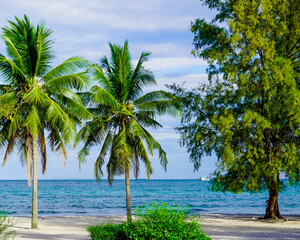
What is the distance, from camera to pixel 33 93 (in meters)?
16.5

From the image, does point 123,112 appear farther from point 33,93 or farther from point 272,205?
point 272,205

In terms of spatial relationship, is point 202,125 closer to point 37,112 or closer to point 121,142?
point 121,142

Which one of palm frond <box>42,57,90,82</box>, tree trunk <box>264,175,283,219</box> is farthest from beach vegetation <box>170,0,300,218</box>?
palm frond <box>42,57,90,82</box>

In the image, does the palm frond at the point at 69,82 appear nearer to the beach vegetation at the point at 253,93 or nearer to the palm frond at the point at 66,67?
the palm frond at the point at 66,67

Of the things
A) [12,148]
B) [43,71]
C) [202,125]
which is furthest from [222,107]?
[12,148]

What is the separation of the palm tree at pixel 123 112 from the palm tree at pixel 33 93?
1371 millimetres

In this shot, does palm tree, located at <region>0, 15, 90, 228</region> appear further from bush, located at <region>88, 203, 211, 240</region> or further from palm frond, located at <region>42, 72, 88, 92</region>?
bush, located at <region>88, 203, 211, 240</region>

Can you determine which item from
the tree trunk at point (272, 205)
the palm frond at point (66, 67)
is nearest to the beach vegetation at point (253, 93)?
the tree trunk at point (272, 205)

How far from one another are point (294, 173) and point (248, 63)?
5.59 m

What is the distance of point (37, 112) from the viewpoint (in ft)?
57.0

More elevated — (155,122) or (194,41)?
(194,41)

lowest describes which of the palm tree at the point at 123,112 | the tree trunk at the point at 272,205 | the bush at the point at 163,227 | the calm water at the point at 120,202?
the calm water at the point at 120,202

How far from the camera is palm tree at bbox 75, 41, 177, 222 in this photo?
19.2 meters

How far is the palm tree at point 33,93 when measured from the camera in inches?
676
